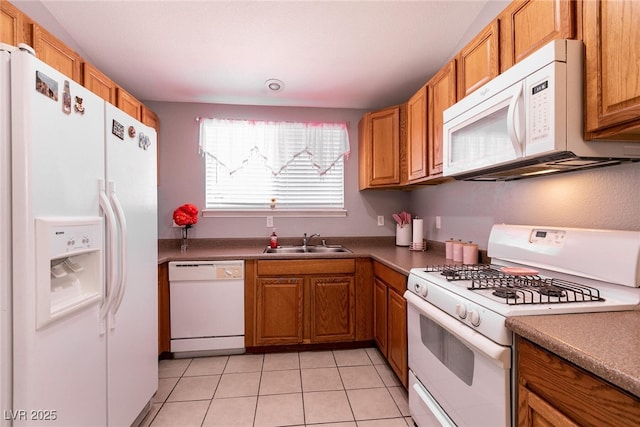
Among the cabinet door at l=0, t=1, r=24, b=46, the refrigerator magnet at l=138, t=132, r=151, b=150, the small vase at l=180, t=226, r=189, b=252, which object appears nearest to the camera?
the cabinet door at l=0, t=1, r=24, b=46

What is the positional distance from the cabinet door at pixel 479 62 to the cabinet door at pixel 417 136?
43 cm

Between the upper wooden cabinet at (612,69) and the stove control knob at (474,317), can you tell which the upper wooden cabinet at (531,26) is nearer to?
the upper wooden cabinet at (612,69)

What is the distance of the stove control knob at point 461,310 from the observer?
3.70 ft

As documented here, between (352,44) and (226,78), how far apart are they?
116 cm

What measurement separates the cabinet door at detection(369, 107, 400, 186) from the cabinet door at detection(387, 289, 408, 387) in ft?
3.72

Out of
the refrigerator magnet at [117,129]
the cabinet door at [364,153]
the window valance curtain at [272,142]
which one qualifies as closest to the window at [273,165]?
the window valance curtain at [272,142]

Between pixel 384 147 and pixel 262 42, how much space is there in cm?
137

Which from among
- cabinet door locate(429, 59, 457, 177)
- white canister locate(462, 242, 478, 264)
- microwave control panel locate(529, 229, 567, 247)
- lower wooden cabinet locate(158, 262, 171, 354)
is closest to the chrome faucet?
lower wooden cabinet locate(158, 262, 171, 354)

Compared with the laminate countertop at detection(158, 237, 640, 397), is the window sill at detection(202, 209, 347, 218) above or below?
above

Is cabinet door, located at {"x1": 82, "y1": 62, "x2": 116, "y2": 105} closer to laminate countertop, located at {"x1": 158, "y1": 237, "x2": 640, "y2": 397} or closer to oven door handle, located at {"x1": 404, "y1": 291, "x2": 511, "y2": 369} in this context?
oven door handle, located at {"x1": 404, "y1": 291, "x2": 511, "y2": 369}

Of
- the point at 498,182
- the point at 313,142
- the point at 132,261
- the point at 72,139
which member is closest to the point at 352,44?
the point at 313,142

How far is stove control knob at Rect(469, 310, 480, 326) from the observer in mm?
1058

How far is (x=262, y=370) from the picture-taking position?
2.27 meters

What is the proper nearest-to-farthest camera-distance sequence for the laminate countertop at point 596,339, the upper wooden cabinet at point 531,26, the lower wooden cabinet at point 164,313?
the laminate countertop at point 596,339 < the upper wooden cabinet at point 531,26 < the lower wooden cabinet at point 164,313
